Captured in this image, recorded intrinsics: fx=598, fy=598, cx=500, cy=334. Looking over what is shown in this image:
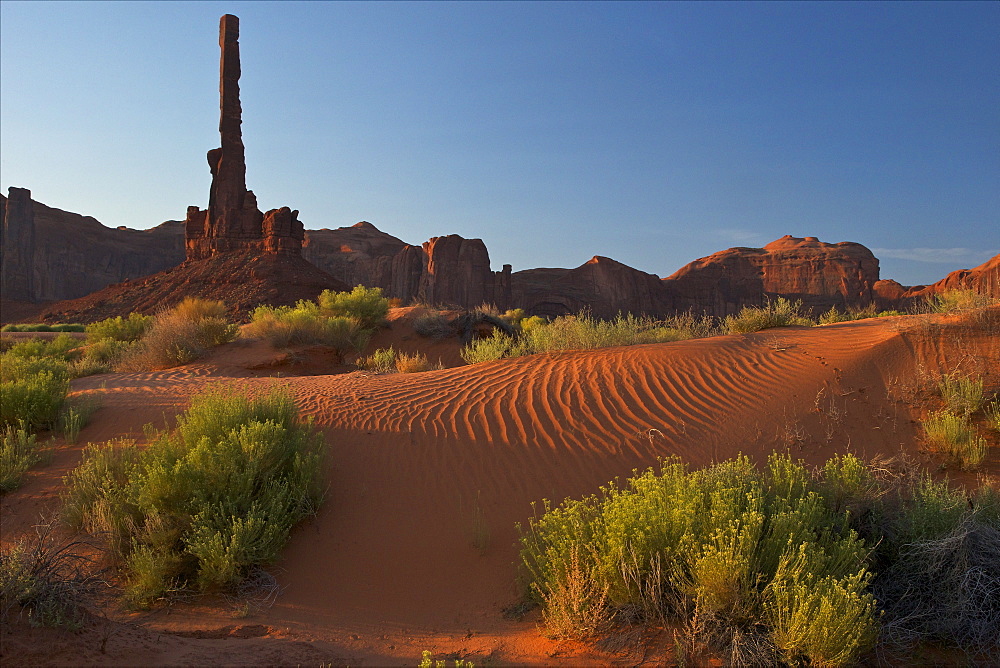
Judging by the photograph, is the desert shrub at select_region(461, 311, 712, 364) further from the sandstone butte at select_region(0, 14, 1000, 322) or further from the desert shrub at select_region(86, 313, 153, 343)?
the sandstone butte at select_region(0, 14, 1000, 322)

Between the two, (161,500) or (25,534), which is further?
(25,534)

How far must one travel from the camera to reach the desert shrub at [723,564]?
293 centimetres

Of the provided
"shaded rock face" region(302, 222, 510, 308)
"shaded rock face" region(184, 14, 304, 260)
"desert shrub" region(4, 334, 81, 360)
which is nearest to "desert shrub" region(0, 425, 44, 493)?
"desert shrub" region(4, 334, 81, 360)

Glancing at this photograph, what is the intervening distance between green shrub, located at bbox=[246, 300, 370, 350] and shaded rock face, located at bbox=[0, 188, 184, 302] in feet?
206

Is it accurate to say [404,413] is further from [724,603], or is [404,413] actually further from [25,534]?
[724,603]

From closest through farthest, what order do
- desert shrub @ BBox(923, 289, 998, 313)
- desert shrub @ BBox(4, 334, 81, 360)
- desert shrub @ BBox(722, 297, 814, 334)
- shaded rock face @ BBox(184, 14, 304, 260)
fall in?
desert shrub @ BBox(923, 289, 998, 313)
desert shrub @ BBox(722, 297, 814, 334)
desert shrub @ BBox(4, 334, 81, 360)
shaded rock face @ BBox(184, 14, 304, 260)

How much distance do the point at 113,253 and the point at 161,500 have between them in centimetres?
8825

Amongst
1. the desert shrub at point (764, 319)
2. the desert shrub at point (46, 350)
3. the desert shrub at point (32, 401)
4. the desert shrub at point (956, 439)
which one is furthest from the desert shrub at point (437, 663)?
the desert shrub at point (46, 350)

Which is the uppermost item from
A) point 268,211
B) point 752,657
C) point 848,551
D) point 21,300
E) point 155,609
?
point 268,211

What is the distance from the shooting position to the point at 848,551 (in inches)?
130

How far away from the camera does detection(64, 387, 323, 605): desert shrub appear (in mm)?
4340

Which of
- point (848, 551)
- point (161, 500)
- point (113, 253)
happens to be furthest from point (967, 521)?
point (113, 253)

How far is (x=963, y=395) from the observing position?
7.03 m

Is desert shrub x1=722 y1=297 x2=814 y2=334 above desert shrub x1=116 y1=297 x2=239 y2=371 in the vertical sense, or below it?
above
